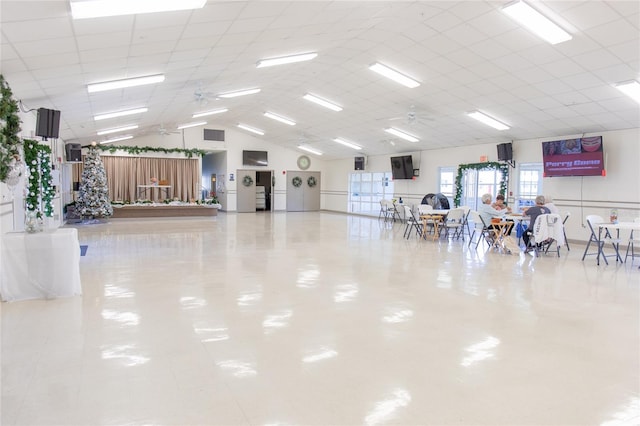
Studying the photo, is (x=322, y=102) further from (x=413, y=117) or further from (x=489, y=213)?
(x=489, y=213)

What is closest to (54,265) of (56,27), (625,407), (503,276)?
(56,27)

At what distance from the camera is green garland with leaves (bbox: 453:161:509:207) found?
1148 centimetres

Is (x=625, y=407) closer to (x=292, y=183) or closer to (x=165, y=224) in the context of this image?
(x=165, y=224)

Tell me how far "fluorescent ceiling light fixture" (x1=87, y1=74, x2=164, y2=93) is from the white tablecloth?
10.0ft

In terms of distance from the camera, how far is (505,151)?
11.0m

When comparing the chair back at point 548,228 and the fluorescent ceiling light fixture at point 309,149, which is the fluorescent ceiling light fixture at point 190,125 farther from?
the chair back at point 548,228

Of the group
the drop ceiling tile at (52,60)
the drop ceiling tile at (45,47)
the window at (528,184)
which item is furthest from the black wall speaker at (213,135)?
the drop ceiling tile at (45,47)

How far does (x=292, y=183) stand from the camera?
19.5 metres

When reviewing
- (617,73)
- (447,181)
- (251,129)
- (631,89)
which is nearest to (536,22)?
(617,73)

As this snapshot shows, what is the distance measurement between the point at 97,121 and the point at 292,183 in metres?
9.99

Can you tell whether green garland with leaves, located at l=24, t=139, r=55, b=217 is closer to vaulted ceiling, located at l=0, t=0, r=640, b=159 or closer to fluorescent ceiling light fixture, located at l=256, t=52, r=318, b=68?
vaulted ceiling, located at l=0, t=0, r=640, b=159

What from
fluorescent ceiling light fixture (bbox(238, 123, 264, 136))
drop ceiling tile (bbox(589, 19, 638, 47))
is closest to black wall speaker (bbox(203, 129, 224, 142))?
fluorescent ceiling light fixture (bbox(238, 123, 264, 136))

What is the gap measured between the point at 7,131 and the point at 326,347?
14.9ft

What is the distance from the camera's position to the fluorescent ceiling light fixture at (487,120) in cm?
1005
